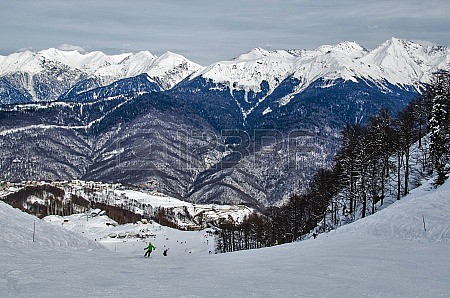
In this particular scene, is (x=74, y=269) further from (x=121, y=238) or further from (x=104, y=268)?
(x=121, y=238)

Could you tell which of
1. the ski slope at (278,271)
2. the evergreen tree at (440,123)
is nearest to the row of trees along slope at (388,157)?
the evergreen tree at (440,123)

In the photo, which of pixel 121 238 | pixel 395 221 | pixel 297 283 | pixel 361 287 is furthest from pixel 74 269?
pixel 121 238

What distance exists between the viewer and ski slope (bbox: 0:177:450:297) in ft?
47.9

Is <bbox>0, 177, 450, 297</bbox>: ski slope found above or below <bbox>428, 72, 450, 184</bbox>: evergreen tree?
below

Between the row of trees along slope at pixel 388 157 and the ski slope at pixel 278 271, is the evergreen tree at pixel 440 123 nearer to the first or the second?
the row of trees along slope at pixel 388 157

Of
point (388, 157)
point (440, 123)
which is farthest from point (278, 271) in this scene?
point (388, 157)

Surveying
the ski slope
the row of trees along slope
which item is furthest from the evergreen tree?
the ski slope

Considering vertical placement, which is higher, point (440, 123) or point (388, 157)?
point (440, 123)

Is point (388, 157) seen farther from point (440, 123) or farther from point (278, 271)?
point (278, 271)

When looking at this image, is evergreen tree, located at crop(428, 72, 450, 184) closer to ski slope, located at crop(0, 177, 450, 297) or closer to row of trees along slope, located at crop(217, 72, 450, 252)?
row of trees along slope, located at crop(217, 72, 450, 252)

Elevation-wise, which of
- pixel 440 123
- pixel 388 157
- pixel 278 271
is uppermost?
pixel 440 123

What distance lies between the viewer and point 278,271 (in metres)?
19.5

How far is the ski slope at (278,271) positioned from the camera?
14609mm

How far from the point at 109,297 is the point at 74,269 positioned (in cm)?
642
